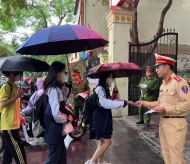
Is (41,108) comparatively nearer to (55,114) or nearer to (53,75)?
(55,114)

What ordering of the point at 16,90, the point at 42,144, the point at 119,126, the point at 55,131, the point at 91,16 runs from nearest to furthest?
1. the point at 55,131
2. the point at 16,90
3. the point at 42,144
4. the point at 119,126
5. the point at 91,16

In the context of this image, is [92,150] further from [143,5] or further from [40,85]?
[143,5]

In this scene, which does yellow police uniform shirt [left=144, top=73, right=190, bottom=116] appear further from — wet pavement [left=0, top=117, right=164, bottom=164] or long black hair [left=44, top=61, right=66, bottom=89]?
wet pavement [left=0, top=117, right=164, bottom=164]

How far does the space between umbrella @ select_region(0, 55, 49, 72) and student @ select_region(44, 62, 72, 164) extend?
0.44m

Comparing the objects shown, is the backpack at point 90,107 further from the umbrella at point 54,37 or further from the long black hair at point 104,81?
the umbrella at point 54,37

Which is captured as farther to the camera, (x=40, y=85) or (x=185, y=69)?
(x=185, y=69)

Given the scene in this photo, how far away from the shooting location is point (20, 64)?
3107mm

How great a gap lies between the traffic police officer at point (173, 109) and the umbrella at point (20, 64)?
1656 mm

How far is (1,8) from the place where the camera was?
9.40 m

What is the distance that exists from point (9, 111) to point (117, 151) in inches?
94.5

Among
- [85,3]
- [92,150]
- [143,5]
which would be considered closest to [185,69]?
[143,5]

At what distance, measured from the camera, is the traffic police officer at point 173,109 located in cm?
279

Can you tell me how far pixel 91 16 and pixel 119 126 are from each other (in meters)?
9.18

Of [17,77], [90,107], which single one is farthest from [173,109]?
[17,77]
